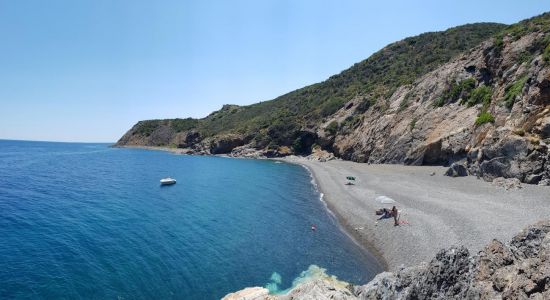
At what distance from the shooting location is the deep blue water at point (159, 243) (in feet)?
76.3

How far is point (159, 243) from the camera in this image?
31.3 m

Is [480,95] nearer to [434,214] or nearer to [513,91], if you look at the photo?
[513,91]

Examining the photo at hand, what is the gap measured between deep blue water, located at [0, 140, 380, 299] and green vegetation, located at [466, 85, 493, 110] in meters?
31.4

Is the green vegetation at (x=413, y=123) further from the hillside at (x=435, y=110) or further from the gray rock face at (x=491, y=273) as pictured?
the gray rock face at (x=491, y=273)

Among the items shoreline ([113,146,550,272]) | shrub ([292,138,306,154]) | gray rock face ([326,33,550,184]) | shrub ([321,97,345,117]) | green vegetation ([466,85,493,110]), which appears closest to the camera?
shoreline ([113,146,550,272])

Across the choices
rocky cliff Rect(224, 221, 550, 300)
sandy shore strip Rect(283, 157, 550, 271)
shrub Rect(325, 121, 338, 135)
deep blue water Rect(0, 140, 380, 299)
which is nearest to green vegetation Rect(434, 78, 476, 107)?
sandy shore strip Rect(283, 157, 550, 271)

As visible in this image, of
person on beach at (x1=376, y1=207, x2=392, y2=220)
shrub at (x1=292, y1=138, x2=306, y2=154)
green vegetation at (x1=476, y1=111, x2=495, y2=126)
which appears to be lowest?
person on beach at (x1=376, y1=207, x2=392, y2=220)

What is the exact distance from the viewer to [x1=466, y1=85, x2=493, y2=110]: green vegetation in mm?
59316

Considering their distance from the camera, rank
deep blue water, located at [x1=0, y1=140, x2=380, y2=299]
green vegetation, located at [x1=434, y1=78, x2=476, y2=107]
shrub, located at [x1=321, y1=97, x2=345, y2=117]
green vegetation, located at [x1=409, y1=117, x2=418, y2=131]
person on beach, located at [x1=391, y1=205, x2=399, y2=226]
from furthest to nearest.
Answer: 1. shrub, located at [x1=321, y1=97, x2=345, y2=117]
2. green vegetation, located at [x1=409, y1=117, x2=418, y2=131]
3. green vegetation, located at [x1=434, y1=78, x2=476, y2=107]
4. person on beach, located at [x1=391, y1=205, x2=399, y2=226]
5. deep blue water, located at [x1=0, y1=140, x2=380, y2=299]

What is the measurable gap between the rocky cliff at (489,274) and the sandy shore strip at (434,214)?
286 inches

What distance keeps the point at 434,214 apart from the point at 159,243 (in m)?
25.0

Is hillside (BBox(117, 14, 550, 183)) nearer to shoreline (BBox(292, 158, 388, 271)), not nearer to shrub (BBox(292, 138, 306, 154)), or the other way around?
shrub (BBox(292, 138, 306, 154))

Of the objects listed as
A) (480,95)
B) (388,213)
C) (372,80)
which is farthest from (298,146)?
(388,213)

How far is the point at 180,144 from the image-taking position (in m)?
184
